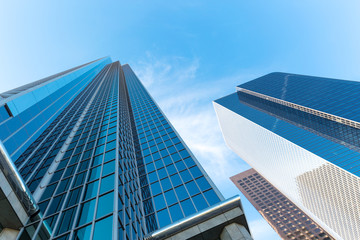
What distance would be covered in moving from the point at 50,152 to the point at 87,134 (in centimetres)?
581

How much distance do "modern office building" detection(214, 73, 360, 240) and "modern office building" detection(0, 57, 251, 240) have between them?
7041cm

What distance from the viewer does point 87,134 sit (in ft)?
105

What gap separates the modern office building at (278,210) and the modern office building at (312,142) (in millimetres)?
29978

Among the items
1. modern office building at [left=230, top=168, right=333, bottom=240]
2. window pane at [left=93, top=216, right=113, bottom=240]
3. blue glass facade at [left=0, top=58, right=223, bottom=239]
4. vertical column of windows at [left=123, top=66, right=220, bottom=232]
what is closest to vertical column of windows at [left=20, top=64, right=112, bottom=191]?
blue glass facade at [left=0, top=58, right=223, bottom=239]

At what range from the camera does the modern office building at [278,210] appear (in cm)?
12412

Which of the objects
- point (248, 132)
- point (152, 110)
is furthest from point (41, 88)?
point (248, 132)

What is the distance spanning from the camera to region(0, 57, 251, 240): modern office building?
39.6ft

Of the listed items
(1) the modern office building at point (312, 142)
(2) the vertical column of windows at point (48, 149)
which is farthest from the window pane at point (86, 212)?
(1) the modern office building at point (312, 142)

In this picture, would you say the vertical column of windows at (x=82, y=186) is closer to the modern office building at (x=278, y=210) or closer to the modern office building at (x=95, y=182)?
the modern office building at (x=95, y=182)

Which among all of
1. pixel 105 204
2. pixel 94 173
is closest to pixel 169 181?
pixel 94 173

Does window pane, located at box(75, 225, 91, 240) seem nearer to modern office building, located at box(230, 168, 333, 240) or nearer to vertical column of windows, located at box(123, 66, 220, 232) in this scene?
vertical column of windows, located at box(123, 66, 220, 232)

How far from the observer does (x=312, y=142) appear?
88188 mm

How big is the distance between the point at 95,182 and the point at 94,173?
1804 millimetres

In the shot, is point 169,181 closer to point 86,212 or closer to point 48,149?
point 86,212
